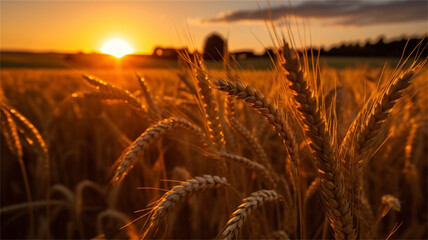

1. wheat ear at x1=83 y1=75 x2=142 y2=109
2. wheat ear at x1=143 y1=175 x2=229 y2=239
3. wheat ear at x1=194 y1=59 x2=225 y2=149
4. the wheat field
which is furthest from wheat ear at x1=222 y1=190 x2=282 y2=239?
wheat ear at x1=83 y1=75 x2=142 y2=109

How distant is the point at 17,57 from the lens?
3969 centimetres

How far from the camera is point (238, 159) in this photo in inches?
39.8

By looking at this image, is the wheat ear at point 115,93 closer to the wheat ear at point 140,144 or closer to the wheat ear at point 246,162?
the wheat ear at point 140,144

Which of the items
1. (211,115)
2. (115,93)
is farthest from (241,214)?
(115,93)

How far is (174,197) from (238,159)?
28 centimetres

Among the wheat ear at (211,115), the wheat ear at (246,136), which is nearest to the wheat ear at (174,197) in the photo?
the wheat ear at (211,115)

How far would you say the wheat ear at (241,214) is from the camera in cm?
75

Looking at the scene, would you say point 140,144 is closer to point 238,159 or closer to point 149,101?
point 238,159

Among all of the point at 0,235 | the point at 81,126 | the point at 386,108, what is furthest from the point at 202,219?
the point at 81,126

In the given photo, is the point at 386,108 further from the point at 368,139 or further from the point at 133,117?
the point at 133,117

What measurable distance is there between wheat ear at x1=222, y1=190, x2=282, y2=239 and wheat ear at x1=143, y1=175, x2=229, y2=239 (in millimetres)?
116

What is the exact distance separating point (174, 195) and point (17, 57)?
1816 inches

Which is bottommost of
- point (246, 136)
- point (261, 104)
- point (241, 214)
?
point (241, 214)

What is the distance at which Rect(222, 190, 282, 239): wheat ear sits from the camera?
754mm
